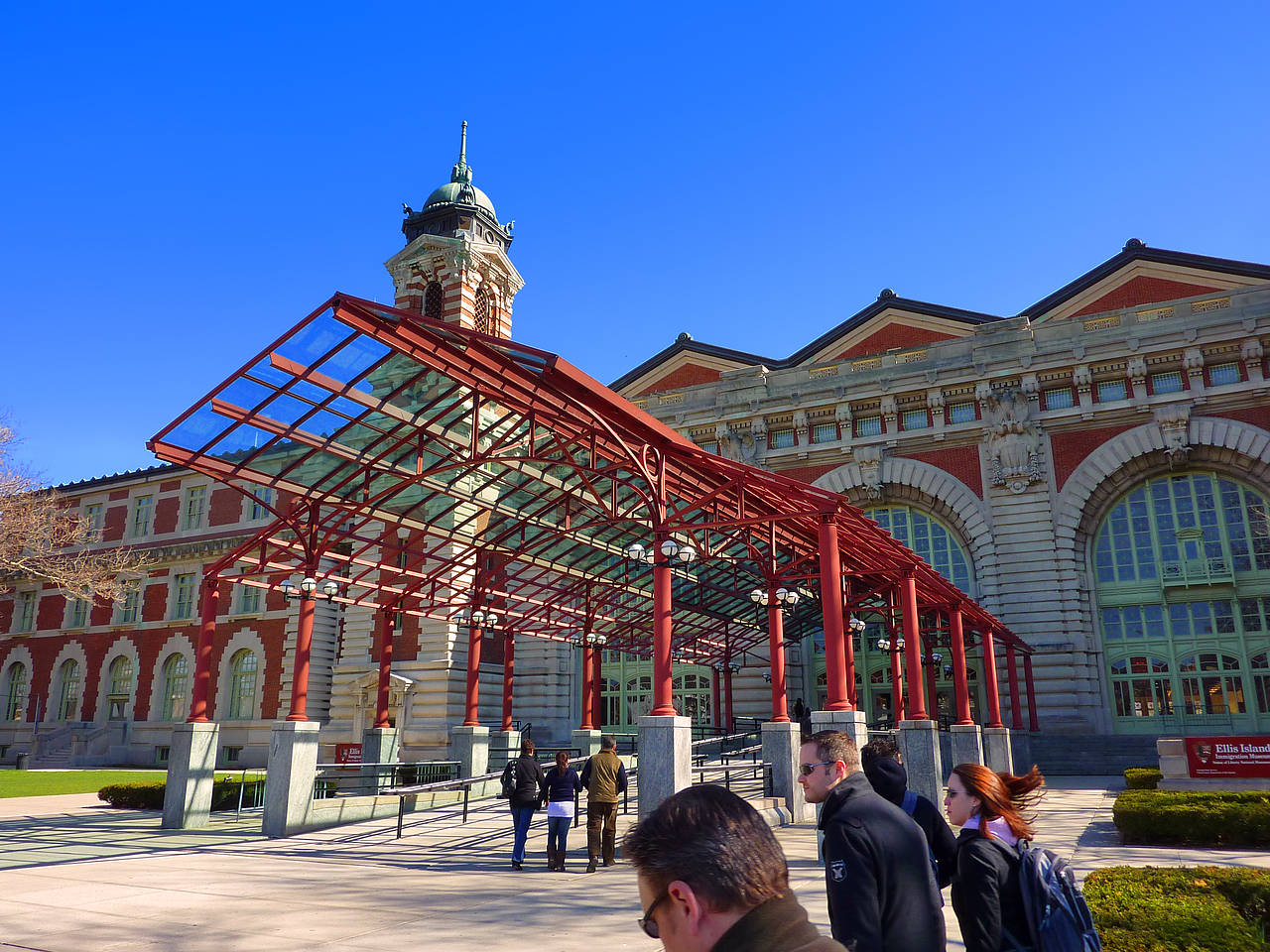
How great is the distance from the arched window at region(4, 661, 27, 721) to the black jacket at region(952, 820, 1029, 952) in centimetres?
5657

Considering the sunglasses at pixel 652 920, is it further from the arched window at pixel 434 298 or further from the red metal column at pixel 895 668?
the arched window at pixel 434 298

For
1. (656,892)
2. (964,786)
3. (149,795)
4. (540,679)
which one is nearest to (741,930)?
(656,892)

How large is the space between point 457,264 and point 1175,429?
3066 cm

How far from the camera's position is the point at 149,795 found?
22.1 metres

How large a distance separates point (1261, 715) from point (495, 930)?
3021 cm

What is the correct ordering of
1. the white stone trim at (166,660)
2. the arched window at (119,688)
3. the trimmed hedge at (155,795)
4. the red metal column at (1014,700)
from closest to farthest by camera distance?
the trimmed hedge at (155,795), the red metal column at (1014,700), the white stone trim at (166,660), the arched window at (119,688)

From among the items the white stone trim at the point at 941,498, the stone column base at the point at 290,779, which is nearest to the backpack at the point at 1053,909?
the stone column base at the point at 290,779

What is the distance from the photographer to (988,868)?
13.8 ft

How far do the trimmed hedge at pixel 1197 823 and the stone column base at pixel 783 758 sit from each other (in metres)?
6.09

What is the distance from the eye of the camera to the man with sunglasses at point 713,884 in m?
2.14

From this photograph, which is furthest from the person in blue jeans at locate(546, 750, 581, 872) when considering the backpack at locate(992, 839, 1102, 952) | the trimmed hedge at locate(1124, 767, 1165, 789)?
the trimmed hedge at locate(1124, 767, 1165, 789)

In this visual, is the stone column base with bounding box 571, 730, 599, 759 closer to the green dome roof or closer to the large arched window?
the large arched window

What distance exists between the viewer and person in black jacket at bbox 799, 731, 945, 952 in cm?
375

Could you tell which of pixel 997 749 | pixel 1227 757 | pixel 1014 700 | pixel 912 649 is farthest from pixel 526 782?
pixel 1014 700
